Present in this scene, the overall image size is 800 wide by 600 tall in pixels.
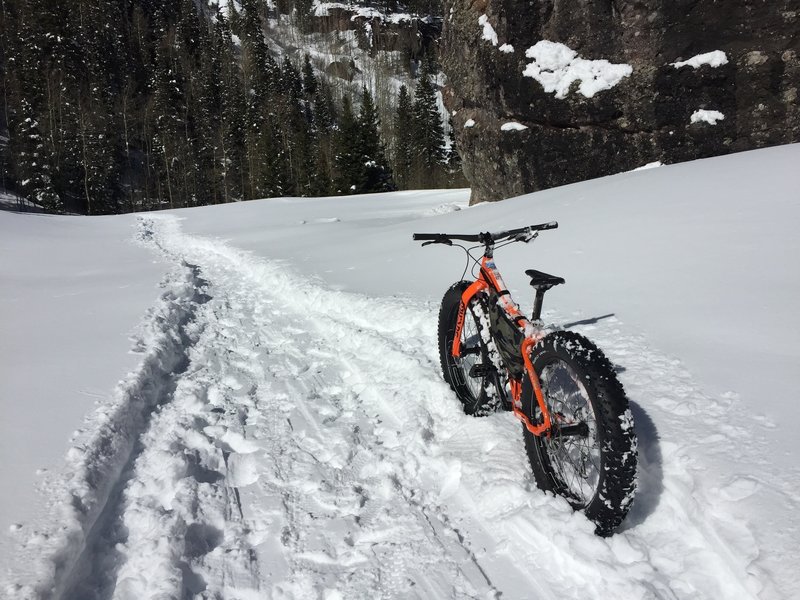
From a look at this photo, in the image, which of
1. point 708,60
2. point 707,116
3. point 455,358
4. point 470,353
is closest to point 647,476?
point 470,353

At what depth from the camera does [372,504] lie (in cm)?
250

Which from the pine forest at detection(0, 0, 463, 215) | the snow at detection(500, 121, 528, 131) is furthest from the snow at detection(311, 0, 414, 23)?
the snow at detection(500, 121, 528, 131)

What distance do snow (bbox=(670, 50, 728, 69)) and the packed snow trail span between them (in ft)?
27.7

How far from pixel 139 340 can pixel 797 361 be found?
5.18 meters

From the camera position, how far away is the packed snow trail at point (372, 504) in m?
1.96

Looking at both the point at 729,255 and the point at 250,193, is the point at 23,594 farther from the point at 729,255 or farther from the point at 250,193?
the point at 250,193

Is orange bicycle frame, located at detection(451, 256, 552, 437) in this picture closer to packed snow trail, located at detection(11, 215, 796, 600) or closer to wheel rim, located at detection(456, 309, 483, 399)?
wheel rim, located at detection(456, 309, 483, 399)

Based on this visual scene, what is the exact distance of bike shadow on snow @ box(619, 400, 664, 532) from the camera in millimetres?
2158

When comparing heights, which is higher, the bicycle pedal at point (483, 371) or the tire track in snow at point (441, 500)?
the bicycle pedal at point (483, 371)

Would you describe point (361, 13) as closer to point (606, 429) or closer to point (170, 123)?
point (170, 123)

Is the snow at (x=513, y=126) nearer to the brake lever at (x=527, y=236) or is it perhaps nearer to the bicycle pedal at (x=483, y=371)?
the brake lever at (x=527, y=236)

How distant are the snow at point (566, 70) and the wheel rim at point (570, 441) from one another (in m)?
10.6

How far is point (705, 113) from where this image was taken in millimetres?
9602

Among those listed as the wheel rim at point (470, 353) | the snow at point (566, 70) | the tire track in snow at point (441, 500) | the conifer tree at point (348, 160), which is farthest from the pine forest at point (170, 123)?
the wheel rim at point (470, 353)
